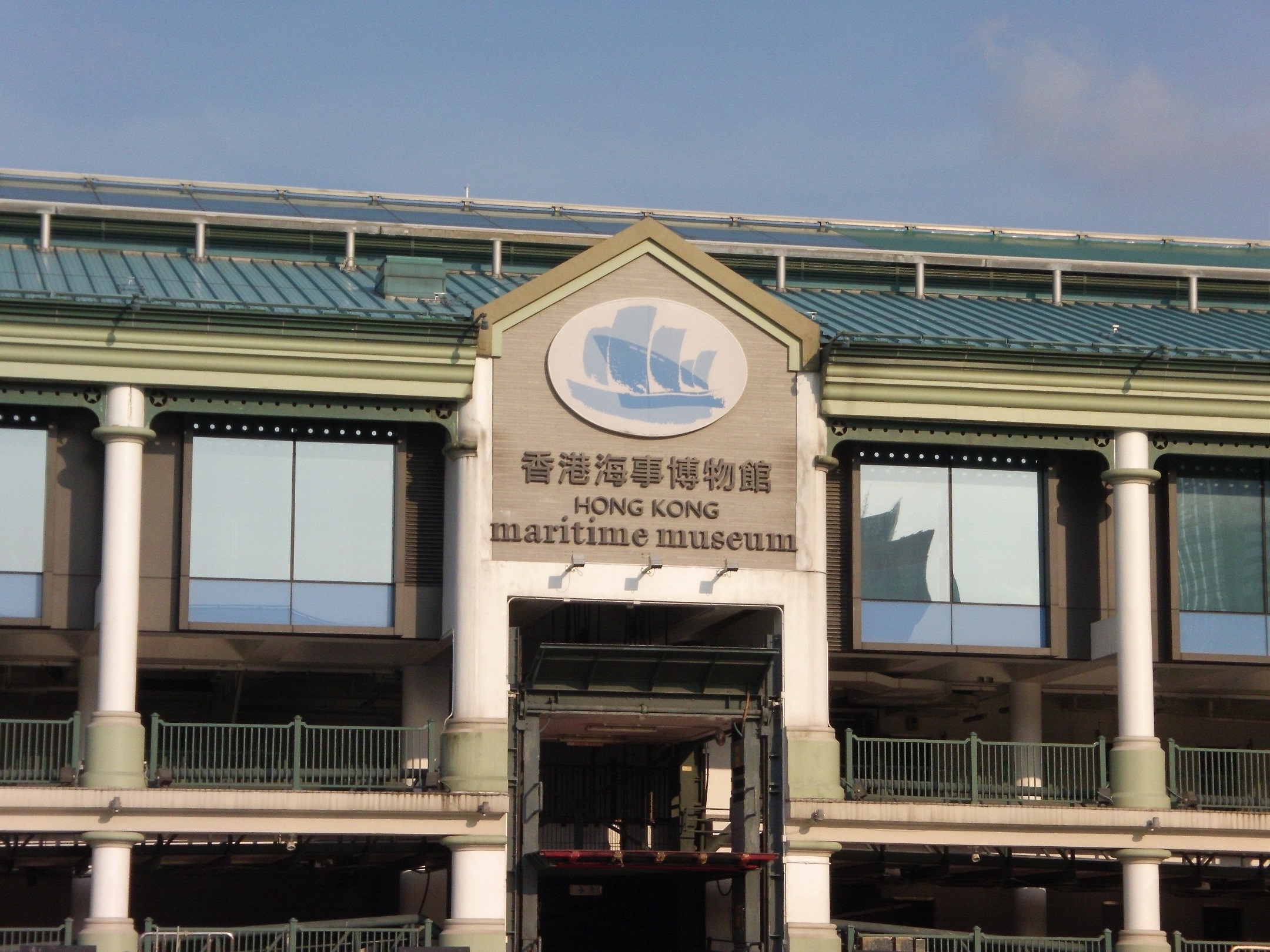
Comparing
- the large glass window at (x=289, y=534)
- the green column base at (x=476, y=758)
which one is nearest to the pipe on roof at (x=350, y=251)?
the large glass window at (x=289, y=534)

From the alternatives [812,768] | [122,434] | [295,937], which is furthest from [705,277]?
[295,937]

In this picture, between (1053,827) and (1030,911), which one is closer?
(1053,827)

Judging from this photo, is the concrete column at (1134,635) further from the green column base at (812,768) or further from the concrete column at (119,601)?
the concrete column at (119,601)

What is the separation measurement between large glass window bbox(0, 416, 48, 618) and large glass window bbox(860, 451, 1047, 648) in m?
16.9

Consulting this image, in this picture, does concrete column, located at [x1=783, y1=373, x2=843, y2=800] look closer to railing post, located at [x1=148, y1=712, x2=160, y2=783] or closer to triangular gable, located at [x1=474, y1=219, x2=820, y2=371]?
triangular gable, located at [x1=474, y1=219, x2=820, y2=371]

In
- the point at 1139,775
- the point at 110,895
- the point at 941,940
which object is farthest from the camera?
the point at 1139,775

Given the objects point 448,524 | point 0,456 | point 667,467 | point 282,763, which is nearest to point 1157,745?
point 667,467

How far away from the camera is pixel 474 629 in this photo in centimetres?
3972

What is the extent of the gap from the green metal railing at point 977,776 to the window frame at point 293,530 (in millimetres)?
9767

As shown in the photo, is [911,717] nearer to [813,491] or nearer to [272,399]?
[813,491]

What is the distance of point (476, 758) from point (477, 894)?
8.62 ft

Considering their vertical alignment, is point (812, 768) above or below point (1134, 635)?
below

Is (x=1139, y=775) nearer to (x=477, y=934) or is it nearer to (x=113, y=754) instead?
(x=477, y=934)

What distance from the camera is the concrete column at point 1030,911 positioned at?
153 feet
